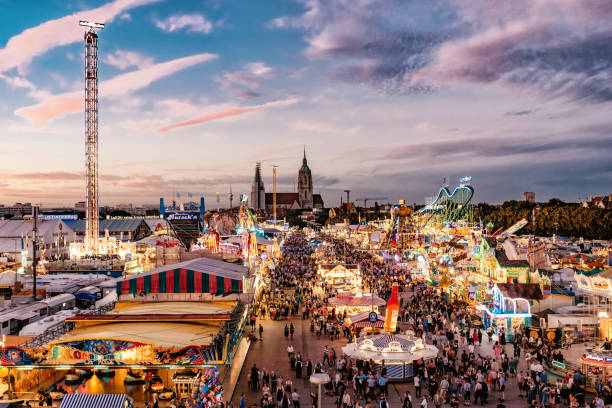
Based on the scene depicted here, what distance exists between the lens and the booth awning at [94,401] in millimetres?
13820

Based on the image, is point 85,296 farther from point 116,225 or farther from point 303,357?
point 116,225

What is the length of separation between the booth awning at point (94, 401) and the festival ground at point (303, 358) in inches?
199

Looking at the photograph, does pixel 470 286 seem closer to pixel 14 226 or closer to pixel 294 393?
pixel 294 393

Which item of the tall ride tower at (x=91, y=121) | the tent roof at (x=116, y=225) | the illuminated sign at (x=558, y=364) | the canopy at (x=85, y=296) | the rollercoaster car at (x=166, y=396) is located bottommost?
the illuminated sign at (x=558, y=364)

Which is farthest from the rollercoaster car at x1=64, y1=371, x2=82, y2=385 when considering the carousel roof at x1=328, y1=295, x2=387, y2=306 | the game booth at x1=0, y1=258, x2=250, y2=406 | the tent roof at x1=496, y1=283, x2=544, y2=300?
the tent roof at x1=496, y1=283, x2=544, y2=300

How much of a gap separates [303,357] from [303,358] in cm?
19

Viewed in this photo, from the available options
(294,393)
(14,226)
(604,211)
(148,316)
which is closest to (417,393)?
(294,393)

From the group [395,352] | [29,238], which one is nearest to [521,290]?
[395,352]

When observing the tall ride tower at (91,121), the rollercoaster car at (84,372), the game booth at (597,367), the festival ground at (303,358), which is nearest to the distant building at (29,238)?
the tall ride tower at (91,121)

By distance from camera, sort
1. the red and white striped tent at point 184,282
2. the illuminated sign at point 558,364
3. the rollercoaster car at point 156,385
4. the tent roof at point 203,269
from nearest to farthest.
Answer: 1. the rollercoaster car at point 156,385
2. the illuminated sign at point 558,364
3. the red and white striped tent at point 184,282
4. the tent roof at point 203,269

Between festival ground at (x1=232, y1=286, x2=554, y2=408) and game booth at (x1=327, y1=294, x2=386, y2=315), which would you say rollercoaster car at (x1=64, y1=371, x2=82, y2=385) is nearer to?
festival ground at (x1=232, y1=286, x2=554, y2=408)

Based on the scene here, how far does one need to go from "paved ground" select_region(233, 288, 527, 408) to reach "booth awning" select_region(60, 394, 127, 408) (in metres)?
5.15

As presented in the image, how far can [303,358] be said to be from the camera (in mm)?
23719

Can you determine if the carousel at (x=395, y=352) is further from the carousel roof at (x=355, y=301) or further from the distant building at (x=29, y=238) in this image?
the distant building at (x=29, y=238)
